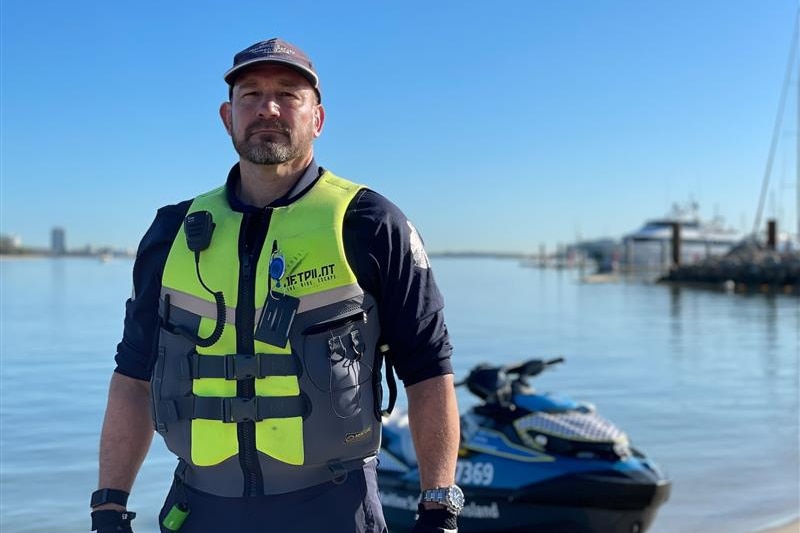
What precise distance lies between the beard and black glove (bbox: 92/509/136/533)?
3.28ft

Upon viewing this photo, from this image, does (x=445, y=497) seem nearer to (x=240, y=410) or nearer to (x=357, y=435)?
(x=357, y=435)

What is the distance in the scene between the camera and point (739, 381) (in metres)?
14.9

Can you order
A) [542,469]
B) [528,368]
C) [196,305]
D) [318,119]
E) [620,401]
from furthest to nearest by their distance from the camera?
[620,401]
[528,368]
[542,469]
[318,119]
[196,305]

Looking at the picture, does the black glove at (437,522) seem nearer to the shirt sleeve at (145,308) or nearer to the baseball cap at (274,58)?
the shirt sleeve at (145,308)

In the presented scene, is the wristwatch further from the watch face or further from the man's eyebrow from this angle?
the man's eyebrow

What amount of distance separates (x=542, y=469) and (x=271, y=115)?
3.60 meters

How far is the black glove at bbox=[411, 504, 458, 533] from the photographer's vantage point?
223cm

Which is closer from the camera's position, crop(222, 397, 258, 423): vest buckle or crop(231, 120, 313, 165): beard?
crop(222, 397, 258, 423): vest buckle

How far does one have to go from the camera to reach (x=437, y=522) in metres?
2.24

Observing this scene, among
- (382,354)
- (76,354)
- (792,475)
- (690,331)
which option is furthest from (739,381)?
(382,354)

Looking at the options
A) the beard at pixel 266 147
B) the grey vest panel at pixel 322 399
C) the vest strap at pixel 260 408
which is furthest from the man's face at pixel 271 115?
the vest strap at pixel 260 408

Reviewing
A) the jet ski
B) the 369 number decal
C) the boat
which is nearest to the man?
the jet ski

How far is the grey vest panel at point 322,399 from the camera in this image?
225 centimetres

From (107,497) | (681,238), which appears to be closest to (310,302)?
(107,497)
